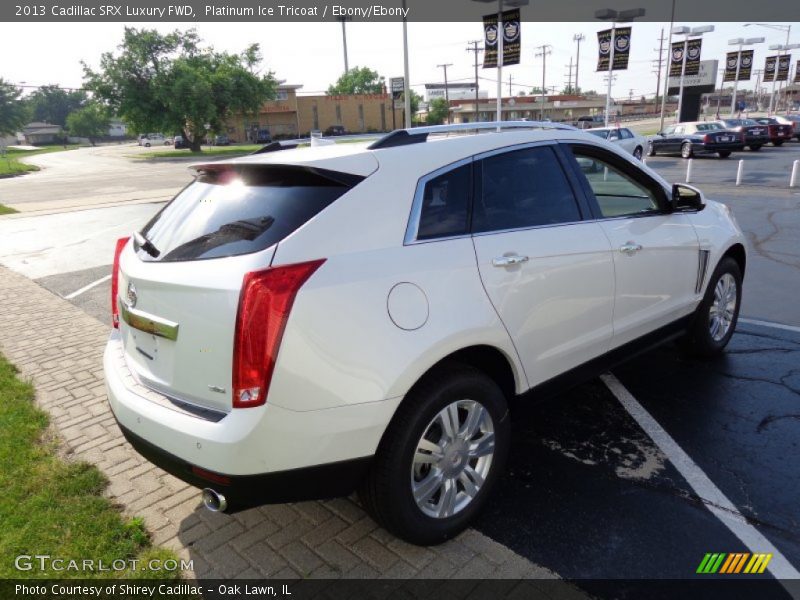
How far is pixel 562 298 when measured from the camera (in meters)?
3.04

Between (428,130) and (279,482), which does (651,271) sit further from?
(279,482)

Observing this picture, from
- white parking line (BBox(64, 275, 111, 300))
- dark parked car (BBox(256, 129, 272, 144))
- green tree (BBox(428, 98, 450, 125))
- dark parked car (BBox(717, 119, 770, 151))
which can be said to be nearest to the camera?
white parking line (BBox(64, 275, 111, 300))

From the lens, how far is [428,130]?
122 inches

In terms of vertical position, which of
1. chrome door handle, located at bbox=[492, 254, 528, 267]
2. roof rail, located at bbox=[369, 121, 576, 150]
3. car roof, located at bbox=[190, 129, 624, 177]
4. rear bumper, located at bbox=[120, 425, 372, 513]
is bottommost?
rear bumper, located at bbox=[120, 425, 372, 513]

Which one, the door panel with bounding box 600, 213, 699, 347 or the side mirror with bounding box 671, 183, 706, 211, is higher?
the side mirror with bounding box 671, 183, 706, 211

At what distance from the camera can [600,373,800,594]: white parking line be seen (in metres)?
2.53

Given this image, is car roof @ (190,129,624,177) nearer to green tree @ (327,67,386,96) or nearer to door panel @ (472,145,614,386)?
door panel @ (472,145,614,386)

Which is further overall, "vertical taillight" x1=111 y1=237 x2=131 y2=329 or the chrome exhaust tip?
"vertical taillight" x1=111 y1=237 x2=131 y2=329

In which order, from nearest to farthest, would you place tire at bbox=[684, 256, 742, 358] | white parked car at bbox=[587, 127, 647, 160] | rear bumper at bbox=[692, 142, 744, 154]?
tire at bbox=[684, 256, 742, 358]
white parked car at bbox=[587, 127, 647, 160]
rear bumper at bbox=[692, 142, 744, 154]

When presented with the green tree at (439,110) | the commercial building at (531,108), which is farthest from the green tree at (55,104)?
the commercial building at (531,108)

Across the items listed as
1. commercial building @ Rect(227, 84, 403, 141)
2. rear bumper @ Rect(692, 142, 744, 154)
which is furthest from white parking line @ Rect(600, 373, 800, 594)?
commercial building @ Rect(227, 84, 403, 141)

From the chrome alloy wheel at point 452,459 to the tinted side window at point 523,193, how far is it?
→ 89 centimetres

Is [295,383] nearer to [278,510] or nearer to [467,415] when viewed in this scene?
[467,415]

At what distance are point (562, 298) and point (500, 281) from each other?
511 millimetres
